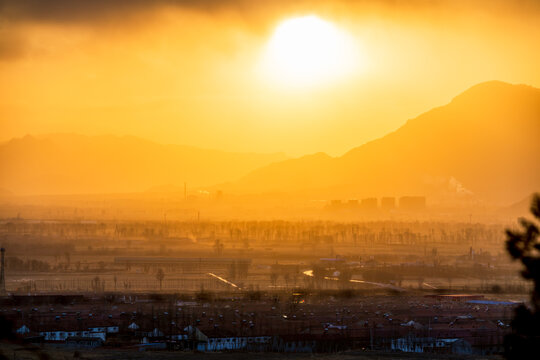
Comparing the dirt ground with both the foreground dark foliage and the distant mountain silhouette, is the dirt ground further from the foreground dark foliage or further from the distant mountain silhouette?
the distant mountain silhouette

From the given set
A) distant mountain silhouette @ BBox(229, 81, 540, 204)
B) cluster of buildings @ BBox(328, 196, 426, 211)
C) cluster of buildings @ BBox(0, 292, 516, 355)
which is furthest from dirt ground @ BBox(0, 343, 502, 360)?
distant mountain silhouette @ BBox(229, 81, 540, 204)

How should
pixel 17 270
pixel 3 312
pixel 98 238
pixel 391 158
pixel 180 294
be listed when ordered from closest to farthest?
1. pixel 3 312
2. pixel 180 294
3. pixel 17 270
4. pixel 98 238
5. pixel 391 158

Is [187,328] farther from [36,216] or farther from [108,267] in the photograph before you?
[36,216]

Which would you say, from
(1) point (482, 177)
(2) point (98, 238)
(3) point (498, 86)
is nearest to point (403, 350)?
(2) point (98, 238)

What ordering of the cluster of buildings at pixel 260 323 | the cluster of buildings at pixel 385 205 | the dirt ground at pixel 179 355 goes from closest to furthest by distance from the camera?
the dirt ground at pixel 179 355, the cluster of buildings at pixel 260 323, the cluster of buildings at pixel 385 205

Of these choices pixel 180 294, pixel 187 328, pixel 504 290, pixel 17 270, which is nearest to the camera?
pixel 187 328

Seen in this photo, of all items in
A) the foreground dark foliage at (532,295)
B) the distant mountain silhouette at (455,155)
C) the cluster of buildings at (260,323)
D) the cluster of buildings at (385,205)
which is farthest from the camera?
the distant mountain silhouette at (455,155)

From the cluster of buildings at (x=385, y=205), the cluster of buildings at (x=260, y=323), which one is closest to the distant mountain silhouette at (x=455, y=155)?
the cluster of buildings at (x=385, y=205)

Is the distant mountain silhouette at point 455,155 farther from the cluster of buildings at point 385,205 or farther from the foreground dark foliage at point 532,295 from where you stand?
the foreground dark foliage at point 532,295
